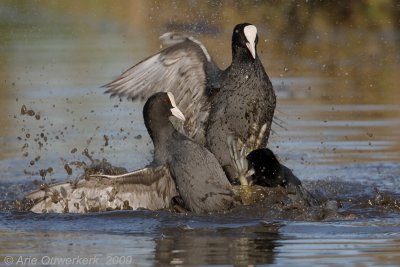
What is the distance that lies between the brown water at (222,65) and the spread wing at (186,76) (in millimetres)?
705

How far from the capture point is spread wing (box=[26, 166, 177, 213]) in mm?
7805

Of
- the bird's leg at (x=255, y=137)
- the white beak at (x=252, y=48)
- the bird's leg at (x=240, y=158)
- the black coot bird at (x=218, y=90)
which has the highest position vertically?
the white beak at (x=252, y=48)

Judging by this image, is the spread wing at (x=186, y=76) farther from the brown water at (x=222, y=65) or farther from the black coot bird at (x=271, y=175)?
the black coot bird at (x=271, y=175)

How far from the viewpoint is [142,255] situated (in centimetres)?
630

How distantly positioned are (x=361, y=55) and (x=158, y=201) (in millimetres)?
6300

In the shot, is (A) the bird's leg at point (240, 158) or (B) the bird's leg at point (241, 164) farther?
(A) the bird's leg at point (240, 158)

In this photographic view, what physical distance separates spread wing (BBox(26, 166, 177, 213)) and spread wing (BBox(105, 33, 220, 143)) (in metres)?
1.13

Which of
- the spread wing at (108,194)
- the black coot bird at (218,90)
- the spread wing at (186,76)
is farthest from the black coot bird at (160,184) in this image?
the spread wing at (186,76)

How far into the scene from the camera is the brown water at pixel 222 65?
21.5ft

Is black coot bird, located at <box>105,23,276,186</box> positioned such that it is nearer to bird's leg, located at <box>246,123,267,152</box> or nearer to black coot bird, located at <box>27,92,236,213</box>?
bird's leg, located at <box>246,123,267,152</box>

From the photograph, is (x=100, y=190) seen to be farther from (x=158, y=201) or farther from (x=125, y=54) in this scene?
(x=125, y=54)

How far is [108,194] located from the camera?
25.7 feet

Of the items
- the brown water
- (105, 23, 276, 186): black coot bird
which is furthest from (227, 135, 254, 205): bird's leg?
the brown water

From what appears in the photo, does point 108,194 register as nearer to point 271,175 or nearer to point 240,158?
point 240,158
